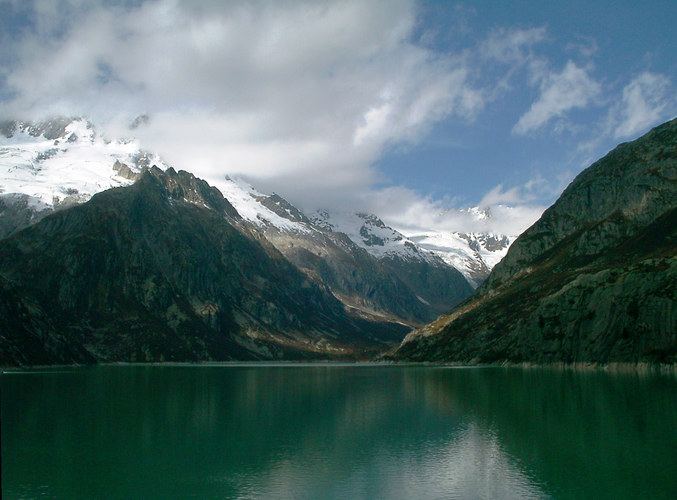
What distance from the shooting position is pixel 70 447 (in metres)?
63.3

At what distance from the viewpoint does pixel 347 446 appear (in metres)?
64.6

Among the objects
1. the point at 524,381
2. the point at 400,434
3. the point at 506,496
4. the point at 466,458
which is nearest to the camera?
the point at 506,496

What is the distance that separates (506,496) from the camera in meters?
44.9

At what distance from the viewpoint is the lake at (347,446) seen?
1866 inches

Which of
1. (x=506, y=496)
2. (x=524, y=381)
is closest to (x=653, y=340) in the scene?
(x=524, y=381)

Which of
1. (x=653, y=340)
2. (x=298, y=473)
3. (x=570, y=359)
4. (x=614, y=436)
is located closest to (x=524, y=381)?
(x=653, y=340)

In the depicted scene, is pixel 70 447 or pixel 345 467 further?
pixel 70 447

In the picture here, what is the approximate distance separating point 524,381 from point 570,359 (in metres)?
60.4

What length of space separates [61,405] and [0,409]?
→ 10300 millimetres

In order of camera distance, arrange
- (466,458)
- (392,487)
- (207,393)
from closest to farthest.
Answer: (392,487) → (466,458) → (207,393)

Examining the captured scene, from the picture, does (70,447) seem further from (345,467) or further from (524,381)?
(524,381)

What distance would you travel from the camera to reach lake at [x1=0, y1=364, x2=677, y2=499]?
47406 millimetres

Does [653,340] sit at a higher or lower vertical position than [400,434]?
higher

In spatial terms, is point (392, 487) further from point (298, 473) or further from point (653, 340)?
point (653, 340)
